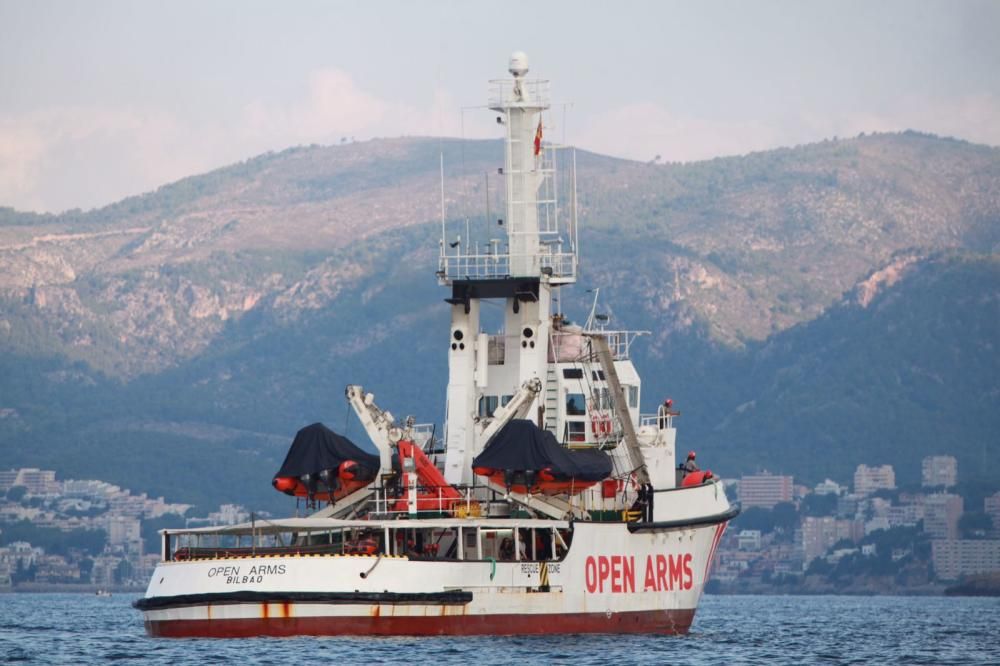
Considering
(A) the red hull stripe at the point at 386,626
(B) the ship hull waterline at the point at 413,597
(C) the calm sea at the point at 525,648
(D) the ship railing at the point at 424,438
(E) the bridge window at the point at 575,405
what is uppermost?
(E) the bridge window at the point at 575,405

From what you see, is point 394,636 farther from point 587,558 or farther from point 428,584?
point 587,558

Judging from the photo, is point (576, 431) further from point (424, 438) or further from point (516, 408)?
point (424, 438)

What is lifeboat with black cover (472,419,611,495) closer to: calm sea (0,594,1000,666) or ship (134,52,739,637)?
ship (134,52,739,637)

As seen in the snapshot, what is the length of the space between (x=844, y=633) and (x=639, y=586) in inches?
726

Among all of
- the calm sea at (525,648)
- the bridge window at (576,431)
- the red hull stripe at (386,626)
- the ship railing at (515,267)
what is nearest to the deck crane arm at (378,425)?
the ship railing at (515,267)

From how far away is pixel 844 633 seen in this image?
8381 centimetres

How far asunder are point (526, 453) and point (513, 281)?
266 inches

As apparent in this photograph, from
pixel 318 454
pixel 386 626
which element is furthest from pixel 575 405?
pixel 386 626

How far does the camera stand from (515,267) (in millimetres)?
69688

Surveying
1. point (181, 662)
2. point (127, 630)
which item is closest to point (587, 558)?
point (181, 662)

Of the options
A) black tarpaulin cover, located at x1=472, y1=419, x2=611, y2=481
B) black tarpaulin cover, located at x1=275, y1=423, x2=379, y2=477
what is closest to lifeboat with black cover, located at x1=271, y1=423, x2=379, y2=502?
black tarpaulin cover, located at x1=275, y1=423, x2=379, y2=477

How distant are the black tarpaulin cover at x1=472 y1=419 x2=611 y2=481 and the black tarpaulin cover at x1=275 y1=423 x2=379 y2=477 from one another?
429 cm

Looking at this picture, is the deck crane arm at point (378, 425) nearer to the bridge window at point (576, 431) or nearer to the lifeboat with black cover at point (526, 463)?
the lifeboat with black cover at point (526, 463)

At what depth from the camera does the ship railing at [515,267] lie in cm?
6894
